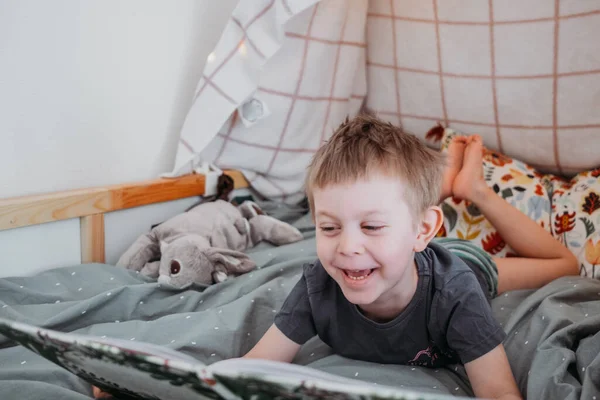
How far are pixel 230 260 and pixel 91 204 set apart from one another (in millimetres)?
296

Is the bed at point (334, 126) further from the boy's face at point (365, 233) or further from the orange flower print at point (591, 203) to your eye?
the boy's face at point (365, 233)

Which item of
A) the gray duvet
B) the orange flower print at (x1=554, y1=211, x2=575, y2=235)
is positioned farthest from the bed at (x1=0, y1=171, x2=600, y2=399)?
the orange flower print at (x1=554, y1=211, x2=575, y2=235)

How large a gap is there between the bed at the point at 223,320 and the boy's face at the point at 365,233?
15cm

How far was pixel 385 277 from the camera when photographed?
77cm

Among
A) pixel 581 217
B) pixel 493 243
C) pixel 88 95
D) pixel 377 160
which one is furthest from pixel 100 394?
pixel 581 217

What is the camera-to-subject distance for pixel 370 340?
0.85m

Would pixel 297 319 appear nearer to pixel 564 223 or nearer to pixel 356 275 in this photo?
pixel 356 275

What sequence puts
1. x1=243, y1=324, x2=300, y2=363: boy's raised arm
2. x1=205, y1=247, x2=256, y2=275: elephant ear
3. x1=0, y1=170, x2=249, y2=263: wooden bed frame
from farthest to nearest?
x1=205, y1=247, x2=256, y2=275: elephant ear < x1=0, y1=170, x2=249, y2=263: wooden bed frame < x1=243, y1=324, x2=300, y2=363: boy's raised arm

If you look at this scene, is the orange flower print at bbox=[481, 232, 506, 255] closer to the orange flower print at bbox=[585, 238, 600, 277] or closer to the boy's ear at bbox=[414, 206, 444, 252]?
the orange flower print at bbox=[585, 238, 600, 277]

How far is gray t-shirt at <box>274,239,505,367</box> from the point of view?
0.80 m

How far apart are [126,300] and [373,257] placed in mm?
463

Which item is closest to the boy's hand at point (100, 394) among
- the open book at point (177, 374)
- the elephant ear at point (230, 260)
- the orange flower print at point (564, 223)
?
the open book at point (177, 374)

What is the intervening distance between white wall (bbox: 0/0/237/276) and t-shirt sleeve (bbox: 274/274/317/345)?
518 mm

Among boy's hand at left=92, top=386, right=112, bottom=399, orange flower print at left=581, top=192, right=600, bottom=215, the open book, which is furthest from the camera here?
orange flower print at left=581, top=192, right=600, bottom=215
